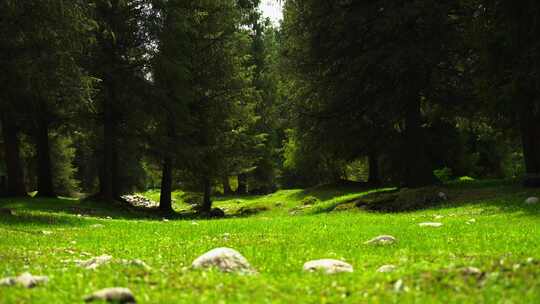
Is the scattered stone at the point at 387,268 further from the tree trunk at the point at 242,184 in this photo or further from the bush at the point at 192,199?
the tree trunk at the point at 242,184

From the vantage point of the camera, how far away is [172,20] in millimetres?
29578

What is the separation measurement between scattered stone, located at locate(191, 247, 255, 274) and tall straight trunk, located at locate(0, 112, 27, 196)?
2600cm

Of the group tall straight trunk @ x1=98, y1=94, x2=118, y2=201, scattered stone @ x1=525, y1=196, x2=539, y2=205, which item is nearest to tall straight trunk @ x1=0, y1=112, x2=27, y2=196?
tall straight trunk @ x1=98, y1=94, x2=118, y2=201

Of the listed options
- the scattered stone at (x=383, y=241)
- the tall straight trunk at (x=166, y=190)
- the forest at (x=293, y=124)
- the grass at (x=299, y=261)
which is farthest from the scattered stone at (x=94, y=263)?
the tall straight trunk at (x=166, y=190)

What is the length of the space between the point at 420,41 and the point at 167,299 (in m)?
→ 21.3

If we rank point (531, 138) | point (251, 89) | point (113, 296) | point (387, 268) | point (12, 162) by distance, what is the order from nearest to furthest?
point (113, 296)
point (387, 268)
point (531, 138)
point (12, 162)
point (251, 89)

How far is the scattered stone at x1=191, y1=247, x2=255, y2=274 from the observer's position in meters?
6.69

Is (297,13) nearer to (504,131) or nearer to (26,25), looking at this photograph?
(504,131)

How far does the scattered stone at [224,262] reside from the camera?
21.9ft

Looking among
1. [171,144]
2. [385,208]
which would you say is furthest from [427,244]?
[171,144]

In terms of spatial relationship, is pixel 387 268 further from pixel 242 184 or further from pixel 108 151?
pixel 242 184

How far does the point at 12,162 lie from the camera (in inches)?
1157

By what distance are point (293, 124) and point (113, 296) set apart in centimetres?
2337

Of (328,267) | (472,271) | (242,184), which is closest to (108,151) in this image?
(328,267)
